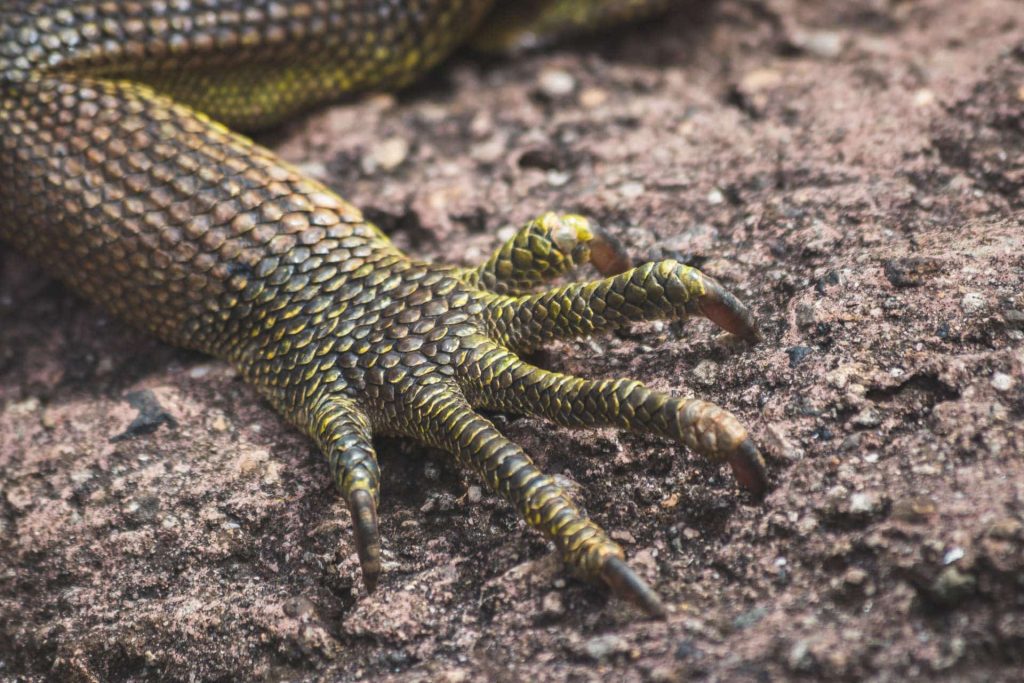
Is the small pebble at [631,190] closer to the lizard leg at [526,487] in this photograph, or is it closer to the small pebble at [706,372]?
the small pebble at [706,372]

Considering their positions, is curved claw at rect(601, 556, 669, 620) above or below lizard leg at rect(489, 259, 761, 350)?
below

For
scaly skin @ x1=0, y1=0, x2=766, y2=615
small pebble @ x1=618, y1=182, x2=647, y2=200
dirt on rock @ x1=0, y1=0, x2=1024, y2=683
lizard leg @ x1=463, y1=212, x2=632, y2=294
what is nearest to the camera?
dirt on rock @ x1=0, y1=0, x2=1024, y2=683

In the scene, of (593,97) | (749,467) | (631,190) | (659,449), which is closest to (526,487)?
(659,449)

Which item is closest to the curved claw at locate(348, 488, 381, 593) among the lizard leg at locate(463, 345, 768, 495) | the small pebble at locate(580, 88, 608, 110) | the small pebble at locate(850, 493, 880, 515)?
the lizard leg at locate(463, 345, 768, 495)

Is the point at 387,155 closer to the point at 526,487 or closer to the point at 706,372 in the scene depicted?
the point at 706,372

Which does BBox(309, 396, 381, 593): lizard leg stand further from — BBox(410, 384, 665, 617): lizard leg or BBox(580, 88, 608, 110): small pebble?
BBox(580, 88, 608, 110): small pebble

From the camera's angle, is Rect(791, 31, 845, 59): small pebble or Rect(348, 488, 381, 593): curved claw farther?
Rect(791, 31, 845, 59): small pebble

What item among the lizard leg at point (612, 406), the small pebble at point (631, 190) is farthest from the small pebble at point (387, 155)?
the lizard leg at point (612, 406)
